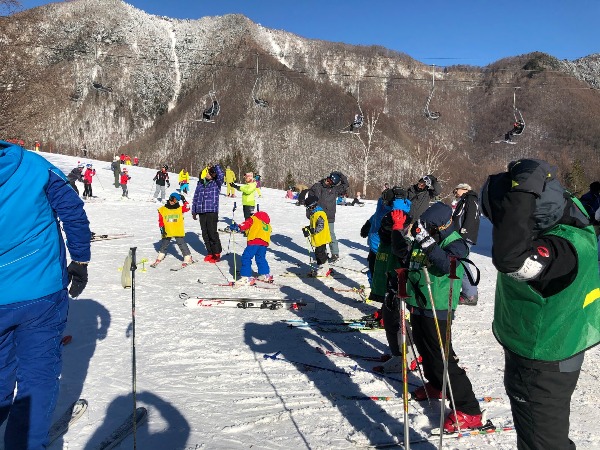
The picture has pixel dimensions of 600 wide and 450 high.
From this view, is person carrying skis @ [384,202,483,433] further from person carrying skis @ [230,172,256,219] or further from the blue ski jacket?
person carrying skis @ [230,172,256,219]

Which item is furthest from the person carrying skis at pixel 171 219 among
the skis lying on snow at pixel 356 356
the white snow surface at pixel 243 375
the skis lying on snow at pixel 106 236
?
the skis lying on snow at pixel 356 356

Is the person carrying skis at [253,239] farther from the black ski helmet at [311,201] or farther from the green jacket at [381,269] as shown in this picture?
the green jacket at [381,269]

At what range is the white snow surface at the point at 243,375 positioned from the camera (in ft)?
10.4

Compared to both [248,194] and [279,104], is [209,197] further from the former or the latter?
[279,104]

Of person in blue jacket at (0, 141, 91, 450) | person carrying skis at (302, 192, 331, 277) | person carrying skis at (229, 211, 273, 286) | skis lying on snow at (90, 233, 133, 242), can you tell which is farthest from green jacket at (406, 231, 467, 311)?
skis lying on snow at (90, 233, 133, 242)

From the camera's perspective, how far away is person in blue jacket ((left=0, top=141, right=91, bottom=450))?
235cm

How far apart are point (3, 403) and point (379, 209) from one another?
5.35 metres

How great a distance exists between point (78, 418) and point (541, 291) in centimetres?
320

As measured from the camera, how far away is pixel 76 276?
2918mm

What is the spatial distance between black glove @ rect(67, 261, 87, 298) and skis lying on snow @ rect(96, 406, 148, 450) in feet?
3.29

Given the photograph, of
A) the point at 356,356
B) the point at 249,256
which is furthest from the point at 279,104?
the point at 356,356

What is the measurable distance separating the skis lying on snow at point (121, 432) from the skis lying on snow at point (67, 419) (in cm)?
33

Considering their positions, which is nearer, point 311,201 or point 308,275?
point 311,201

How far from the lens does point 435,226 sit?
3301mm
